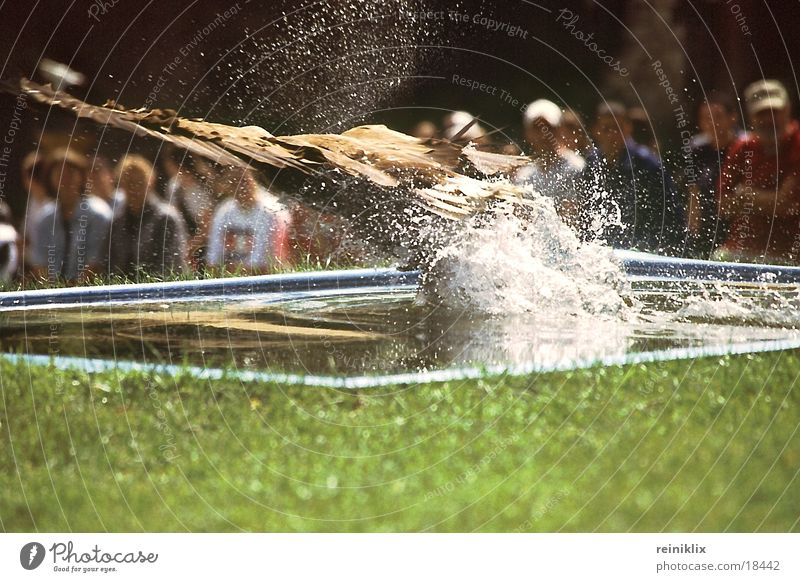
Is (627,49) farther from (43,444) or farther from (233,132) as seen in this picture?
(43,444)

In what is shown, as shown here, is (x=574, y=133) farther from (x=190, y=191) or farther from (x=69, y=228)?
(x=69, y=228)

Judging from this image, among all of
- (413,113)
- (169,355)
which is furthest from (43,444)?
(413,113)

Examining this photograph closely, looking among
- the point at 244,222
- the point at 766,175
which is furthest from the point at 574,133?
the point at 244,222

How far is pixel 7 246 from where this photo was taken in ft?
6.33

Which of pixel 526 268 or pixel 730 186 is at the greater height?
pixel 730 186

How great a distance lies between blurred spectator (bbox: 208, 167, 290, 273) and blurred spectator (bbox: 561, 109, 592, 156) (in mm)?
661

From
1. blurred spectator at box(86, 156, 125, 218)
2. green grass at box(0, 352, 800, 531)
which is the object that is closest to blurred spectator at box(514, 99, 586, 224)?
green grass at box(0, 352, 800, 531)

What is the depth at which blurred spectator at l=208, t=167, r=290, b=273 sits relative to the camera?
76.5 inches

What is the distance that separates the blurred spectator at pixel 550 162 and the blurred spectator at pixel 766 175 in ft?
1.14

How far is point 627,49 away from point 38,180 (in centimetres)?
137

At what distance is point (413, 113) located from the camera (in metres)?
1.91

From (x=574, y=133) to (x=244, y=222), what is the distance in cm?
78

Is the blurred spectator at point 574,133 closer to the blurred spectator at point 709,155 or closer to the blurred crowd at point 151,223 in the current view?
the blurred spectator at point 709,155

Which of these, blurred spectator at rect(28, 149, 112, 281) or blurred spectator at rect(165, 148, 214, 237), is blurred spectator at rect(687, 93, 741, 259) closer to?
blurred spectator at rect(165, 148, 214, 237)
